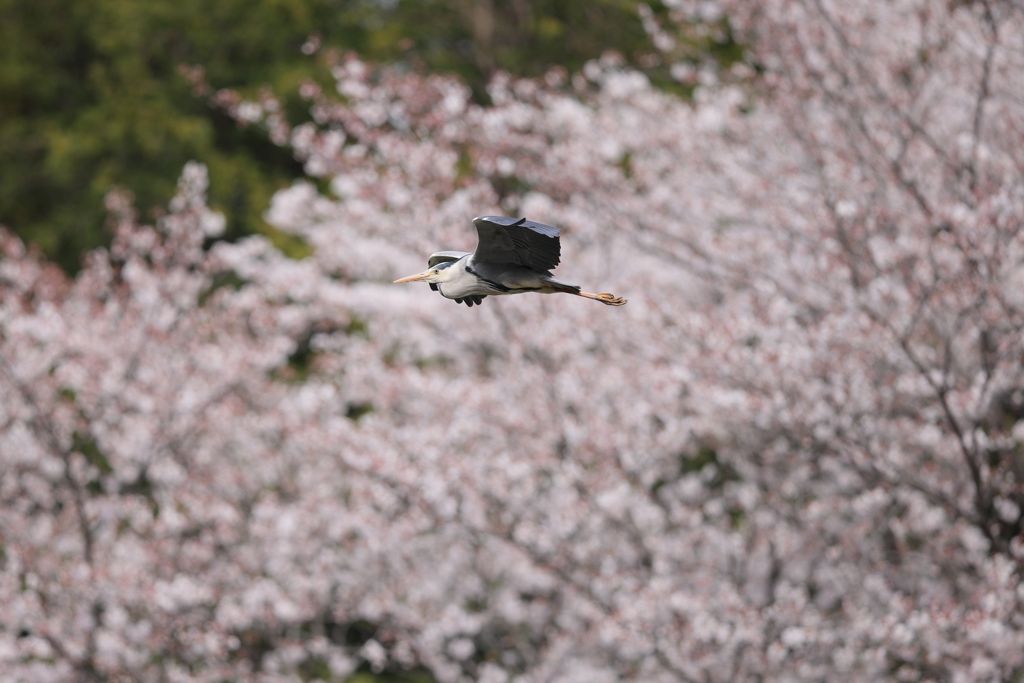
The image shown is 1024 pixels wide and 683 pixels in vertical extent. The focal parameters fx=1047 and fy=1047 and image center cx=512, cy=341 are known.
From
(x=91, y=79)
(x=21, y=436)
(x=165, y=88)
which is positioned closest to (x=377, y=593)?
(x=21, y=436)

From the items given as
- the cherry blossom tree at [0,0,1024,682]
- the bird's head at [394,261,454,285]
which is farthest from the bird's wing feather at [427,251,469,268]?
the cherry blossom tree at [0,0,1024,682]

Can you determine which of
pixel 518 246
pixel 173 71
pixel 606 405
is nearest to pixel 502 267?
pixel 518 246

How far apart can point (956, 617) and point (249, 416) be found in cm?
480

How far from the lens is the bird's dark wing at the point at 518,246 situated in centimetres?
158

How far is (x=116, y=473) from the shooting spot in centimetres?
688

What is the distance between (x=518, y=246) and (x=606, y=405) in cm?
414

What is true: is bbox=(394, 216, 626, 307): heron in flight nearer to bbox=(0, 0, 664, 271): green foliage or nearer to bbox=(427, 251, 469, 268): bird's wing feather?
bbox=(427, 251, 469, 268): bird's wing feather

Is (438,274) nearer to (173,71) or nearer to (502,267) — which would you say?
(502,267)

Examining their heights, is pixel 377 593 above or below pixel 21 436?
below

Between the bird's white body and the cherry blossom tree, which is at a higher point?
the bird's white body

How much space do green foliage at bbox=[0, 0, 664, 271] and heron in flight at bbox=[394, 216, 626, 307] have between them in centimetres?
1008

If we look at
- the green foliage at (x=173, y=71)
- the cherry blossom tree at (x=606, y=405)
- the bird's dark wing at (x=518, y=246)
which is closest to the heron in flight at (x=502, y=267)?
the bird's dark wing at (x=518, y=246)

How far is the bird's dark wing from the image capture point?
1.58 metres

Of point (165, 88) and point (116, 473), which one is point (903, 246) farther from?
point (165, 88)
